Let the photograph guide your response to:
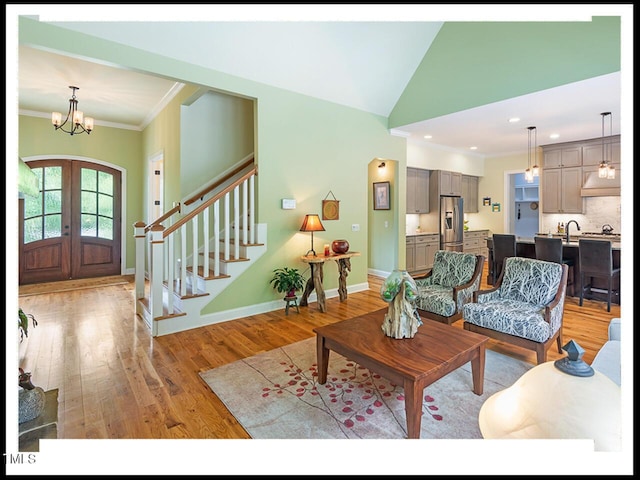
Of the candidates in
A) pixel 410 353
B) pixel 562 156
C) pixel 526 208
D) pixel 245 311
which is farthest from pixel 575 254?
pixel 526 208

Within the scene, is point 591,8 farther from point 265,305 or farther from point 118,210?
point 118,210

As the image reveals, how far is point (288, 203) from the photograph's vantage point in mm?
4418

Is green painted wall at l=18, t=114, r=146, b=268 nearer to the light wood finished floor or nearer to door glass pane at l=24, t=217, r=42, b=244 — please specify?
door glass pane at l=24, t=217, r=42, b=244

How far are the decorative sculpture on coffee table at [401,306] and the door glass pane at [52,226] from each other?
21.6 ft

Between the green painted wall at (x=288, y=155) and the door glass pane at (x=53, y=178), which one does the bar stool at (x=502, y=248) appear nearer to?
the green painted wall at (x=288, y=155)

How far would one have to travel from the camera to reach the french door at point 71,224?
586 centimetres

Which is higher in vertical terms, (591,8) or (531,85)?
(531,85)

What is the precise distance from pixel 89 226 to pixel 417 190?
6.68 metres

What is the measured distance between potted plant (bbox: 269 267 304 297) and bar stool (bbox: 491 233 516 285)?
3.10 meters

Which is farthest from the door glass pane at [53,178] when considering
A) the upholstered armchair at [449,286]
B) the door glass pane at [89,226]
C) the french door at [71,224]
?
the upholstered armchair at [449,286]

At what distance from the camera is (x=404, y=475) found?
37.8 inches

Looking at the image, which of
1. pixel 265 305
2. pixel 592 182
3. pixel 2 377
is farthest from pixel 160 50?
pixel 592 182

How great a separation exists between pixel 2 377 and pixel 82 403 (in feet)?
4.83

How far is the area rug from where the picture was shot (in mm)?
1893
